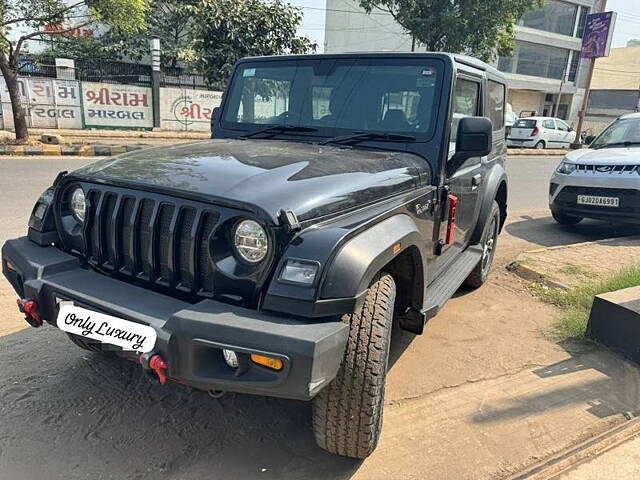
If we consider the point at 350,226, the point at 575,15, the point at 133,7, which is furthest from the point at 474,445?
the point at 575,15

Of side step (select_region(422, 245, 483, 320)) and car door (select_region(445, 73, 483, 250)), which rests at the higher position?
car door (select_region(445, 73, 483, 250))

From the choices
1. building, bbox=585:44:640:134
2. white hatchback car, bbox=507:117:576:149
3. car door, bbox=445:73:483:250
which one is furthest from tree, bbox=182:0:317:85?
building, bbox=585:44:640:134

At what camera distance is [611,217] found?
6.50 m

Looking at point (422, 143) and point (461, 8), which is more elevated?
point (461, 8)

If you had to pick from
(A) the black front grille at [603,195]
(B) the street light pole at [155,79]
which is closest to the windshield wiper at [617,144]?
(A) the black front grille at [603,195]

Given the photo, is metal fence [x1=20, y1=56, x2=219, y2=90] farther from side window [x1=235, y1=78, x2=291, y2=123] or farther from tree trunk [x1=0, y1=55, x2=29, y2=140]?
side window [x1=235, y1=78, x2=291, y2=123]

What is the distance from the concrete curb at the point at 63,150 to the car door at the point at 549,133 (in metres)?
16.9

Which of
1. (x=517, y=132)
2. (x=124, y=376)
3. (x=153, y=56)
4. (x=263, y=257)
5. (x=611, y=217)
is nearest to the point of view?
(x=263, y=257)

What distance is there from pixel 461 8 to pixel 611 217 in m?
14.1

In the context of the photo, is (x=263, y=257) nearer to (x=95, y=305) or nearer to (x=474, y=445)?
(x=95, y=305)

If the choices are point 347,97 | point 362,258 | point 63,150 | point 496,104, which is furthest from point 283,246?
point 63,150

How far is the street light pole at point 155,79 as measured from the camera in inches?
681

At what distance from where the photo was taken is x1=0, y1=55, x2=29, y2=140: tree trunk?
12351 millimetres

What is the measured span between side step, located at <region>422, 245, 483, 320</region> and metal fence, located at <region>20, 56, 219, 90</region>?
16304mm
